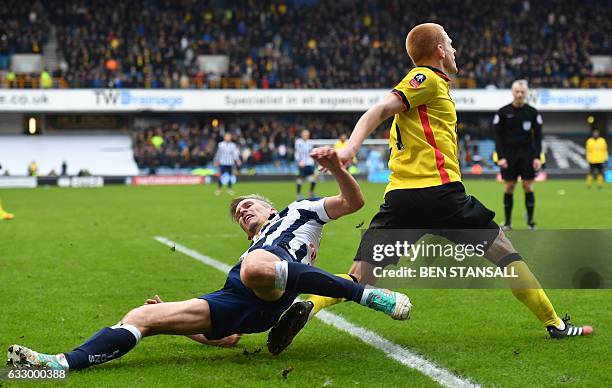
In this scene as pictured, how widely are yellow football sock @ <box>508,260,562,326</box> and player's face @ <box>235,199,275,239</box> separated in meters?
1.53

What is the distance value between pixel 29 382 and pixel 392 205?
2.23 metres

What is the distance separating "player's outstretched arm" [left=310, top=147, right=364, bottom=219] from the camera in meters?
4.27

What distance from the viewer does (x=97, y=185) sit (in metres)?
35.3

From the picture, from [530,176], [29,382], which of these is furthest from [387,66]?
[29,382]

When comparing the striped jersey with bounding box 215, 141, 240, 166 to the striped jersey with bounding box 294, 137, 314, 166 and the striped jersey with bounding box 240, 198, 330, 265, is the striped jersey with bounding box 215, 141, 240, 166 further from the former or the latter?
the striped jersey with bounding box 240, 198, 330, 265

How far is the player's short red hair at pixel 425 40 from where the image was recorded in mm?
5004

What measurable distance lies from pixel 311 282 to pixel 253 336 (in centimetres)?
115

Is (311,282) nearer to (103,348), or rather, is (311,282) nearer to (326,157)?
(326,157)

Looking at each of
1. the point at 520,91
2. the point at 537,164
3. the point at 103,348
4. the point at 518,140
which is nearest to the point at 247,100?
the point at 518,140

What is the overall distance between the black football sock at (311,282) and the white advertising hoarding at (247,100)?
123 feet

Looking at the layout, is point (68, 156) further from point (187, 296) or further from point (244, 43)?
point (187, 296)

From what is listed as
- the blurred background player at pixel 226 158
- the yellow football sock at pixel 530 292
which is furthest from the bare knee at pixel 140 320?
the blurred background player at pixel 226 158

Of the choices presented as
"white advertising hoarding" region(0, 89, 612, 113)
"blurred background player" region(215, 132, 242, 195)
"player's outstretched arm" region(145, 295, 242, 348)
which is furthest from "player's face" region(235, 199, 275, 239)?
"white advertising hoarding" region(0, 89, 612, 113)

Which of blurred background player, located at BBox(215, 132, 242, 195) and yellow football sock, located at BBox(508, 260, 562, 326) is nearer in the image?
yellow football sock, located at BBox(508, 260, 562, 326)
